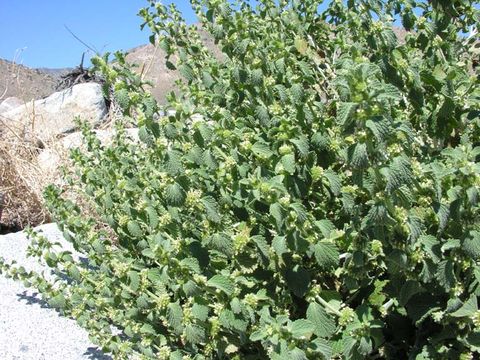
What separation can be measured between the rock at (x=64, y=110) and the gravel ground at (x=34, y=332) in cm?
338

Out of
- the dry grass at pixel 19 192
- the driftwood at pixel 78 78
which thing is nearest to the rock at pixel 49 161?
the dry grass at pixel 19 192

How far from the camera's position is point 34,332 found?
11.6 feet

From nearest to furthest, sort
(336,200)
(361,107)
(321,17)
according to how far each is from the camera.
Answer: (361,107), (336,200), (321,17)

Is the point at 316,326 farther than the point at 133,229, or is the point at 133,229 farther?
the point at 133,229

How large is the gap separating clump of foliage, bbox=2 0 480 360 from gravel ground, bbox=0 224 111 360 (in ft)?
1.45

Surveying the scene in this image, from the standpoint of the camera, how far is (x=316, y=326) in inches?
74.9

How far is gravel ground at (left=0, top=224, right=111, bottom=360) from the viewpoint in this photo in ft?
10.8

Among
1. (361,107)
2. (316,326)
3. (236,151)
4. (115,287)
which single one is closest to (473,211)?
(361,107)

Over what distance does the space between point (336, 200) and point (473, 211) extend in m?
0.72

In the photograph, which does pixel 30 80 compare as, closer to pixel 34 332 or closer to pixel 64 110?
pixel 64 110

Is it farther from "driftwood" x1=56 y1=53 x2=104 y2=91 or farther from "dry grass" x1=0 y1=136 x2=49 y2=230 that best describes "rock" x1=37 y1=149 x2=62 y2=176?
"driftwood" x1=56 y1=53 x2=104 y2=91

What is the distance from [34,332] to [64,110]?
5.27 metres

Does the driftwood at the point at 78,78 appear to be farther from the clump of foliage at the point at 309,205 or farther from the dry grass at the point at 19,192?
the clump of foliage at the point at 309,205

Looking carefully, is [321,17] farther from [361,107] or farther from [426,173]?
[361,107]
